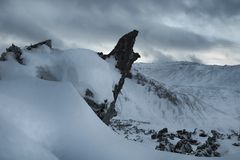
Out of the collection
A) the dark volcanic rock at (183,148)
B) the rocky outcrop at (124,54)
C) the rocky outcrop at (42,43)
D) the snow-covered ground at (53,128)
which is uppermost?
the rocky outcrop at (124,54)

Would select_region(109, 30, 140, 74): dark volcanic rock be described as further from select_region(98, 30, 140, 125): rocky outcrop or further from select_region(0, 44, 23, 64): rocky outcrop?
select_region(0, 44, 23, 64): rocky outcrop

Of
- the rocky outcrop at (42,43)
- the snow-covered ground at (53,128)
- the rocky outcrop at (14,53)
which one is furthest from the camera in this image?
the rocky outcrop at (42,43)

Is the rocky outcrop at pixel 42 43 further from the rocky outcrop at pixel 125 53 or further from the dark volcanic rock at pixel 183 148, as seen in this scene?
the dark volcanic rock at pixel 183 148

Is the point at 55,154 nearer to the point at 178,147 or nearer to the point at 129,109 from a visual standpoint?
the point at 178,147

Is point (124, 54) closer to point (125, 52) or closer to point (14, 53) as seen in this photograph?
point (125, 52)

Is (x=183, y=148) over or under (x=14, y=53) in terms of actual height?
under

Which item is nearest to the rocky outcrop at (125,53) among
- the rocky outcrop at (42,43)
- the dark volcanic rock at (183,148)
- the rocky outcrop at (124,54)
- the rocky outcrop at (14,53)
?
the rocky outcrop at (124,54)

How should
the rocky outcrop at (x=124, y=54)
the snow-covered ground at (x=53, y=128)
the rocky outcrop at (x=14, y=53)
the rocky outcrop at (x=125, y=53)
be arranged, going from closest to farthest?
the snow-covered ground at (x=53, y=128) < the rocky outcrop at (x=14, y=53) < the rocky outcrop at (x=124, y=54) < the rocky outcrop at (x=125, y=53)

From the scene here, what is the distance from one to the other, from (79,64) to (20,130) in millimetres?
12065

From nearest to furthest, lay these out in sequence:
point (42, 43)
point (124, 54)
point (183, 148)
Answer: point (42, 43) → point (124, 54) → point (183, 148)

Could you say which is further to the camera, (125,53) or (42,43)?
(125,53)

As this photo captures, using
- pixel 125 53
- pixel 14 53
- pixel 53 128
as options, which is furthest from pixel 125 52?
pixel 53 128

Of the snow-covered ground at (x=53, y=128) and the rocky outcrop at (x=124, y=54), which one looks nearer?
the snow-covered ground at (x=53, y=128)

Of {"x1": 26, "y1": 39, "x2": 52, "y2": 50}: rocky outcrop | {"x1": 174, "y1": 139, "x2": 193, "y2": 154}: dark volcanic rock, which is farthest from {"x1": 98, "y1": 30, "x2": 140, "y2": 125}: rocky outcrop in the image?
{"x1": 174, "y1": 139, "x2": 193, "y2": 154}: dark volcanic rock
